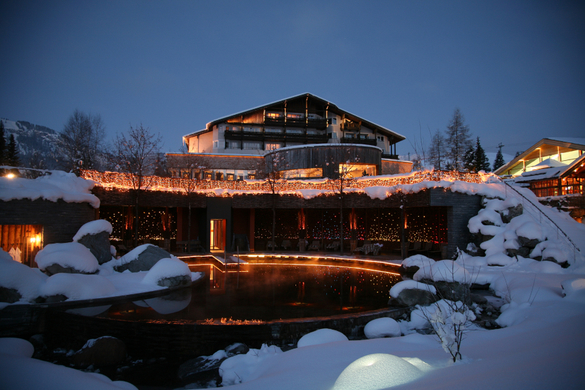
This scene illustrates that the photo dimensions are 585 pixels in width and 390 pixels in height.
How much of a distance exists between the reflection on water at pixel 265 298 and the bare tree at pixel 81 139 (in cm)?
2121

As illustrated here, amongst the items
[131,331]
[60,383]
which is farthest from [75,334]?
[60,383]

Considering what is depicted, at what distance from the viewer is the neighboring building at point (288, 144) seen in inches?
1021

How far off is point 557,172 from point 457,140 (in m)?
11.0

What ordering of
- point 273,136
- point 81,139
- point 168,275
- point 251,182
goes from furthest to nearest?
1. point 273,136
2. point 81,139
3. point 251,182
4. point 168,275

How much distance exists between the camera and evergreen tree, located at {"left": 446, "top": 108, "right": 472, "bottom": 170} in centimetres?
3362

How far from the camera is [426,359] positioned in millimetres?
4625

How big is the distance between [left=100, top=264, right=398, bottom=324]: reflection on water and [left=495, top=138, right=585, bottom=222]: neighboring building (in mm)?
Result: 13366

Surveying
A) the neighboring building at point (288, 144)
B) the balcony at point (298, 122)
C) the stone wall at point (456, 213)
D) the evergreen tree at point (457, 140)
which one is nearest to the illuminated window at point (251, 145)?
the neighboring building at point (288, 144)

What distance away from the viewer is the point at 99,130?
3406cm

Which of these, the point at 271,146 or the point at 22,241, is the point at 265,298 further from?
the point at 271,146

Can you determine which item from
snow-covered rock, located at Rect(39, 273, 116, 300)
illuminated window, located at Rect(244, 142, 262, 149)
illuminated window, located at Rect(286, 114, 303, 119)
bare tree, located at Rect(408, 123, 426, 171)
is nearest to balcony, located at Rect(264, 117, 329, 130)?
illuminated window, located at Rect(286, 114, 303, 119)

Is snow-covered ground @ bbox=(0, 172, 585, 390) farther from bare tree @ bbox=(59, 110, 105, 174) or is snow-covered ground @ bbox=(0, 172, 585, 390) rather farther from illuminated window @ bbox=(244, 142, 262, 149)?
illuminated window @ bbox=(244, 142, 262, 149)

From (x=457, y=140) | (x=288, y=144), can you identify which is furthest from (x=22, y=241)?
(x=457, y=140)

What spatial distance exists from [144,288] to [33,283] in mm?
2847
